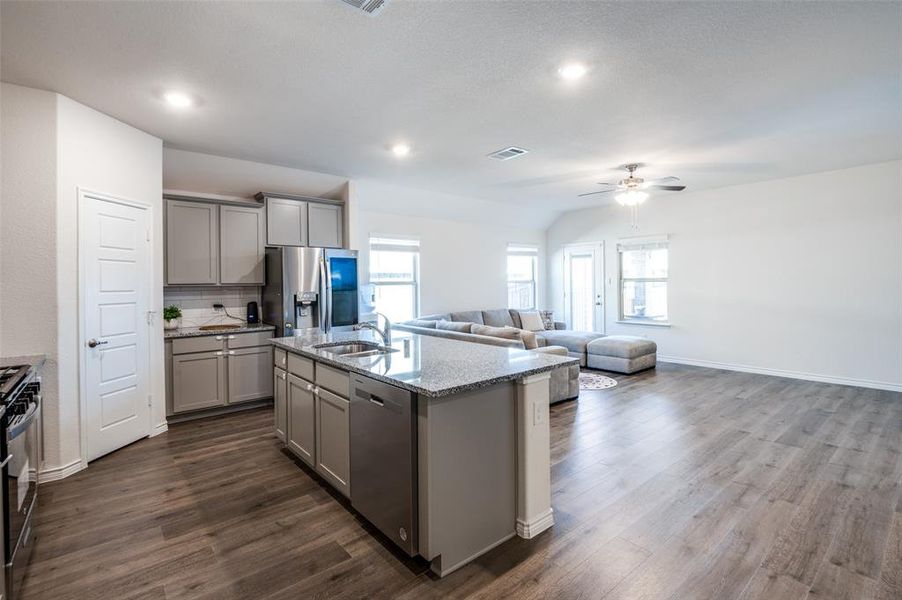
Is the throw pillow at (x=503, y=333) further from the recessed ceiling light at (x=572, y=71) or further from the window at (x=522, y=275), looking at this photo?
the window at (x=522, y=275)

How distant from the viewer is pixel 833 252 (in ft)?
18.3

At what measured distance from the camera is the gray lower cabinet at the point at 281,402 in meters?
3.42

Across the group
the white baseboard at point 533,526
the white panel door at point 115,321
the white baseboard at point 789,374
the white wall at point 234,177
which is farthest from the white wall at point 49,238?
the white baseboard at point 789,374

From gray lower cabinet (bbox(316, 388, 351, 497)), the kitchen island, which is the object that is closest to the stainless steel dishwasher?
the kitchen island

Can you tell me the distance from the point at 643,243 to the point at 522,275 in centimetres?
240

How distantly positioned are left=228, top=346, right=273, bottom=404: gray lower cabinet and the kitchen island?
2.20 m

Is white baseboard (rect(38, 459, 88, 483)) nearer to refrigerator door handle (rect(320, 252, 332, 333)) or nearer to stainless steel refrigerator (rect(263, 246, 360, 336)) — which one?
stainless steel refrigerator (rect(263, 246, 360, 336))

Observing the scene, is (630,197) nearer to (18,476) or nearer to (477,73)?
(477,73)

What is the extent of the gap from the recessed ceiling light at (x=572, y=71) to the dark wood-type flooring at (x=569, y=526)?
2.79m

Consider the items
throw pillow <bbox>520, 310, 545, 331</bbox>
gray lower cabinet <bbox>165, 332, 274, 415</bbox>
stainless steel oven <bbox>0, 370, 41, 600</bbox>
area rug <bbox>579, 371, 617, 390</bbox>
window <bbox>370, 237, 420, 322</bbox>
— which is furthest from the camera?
throw pillow <bbox>520, 310, 545, 331</bbox>

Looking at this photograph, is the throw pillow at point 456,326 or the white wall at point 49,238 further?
the throw pillow at point 456,326

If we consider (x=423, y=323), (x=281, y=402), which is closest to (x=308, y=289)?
(x=281, y=402)

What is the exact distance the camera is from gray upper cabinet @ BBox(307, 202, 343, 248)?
535 centimetres

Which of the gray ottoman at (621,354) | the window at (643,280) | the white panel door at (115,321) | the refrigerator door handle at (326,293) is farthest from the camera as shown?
the window at (643,280)
